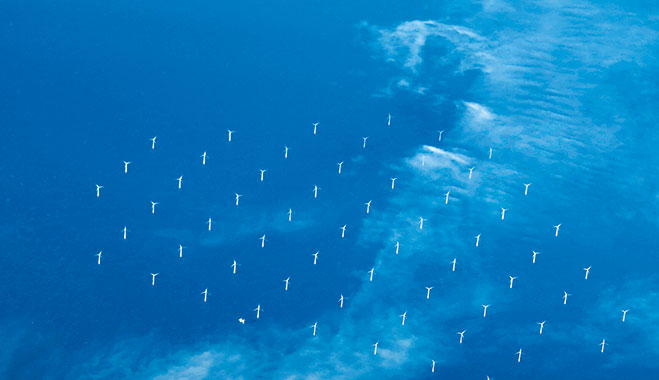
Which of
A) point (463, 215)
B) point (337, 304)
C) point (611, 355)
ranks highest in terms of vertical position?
point (463, 215)

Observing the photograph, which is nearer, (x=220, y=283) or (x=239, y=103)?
(x=220, y=283)

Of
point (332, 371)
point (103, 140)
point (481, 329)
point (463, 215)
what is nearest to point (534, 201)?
point (463, 215)

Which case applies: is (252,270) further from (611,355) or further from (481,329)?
(611,355)

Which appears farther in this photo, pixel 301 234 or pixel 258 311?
pixel 301 234

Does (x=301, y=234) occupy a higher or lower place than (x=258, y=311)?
higher

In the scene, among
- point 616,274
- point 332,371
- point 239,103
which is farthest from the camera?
point 239,103

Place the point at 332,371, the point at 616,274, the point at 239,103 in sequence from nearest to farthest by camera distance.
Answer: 1. the point at 332,371
2. the point at 616,274
3. the point at 239,103

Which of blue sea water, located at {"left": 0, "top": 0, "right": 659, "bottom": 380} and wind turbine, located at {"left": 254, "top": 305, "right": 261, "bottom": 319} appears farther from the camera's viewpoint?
wind turbine, located at {"left": 254, "top": 305, "right": 261, "bottom": 319}

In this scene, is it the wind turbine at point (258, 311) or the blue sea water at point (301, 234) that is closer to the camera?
the blue sea water at point (301, 234)
